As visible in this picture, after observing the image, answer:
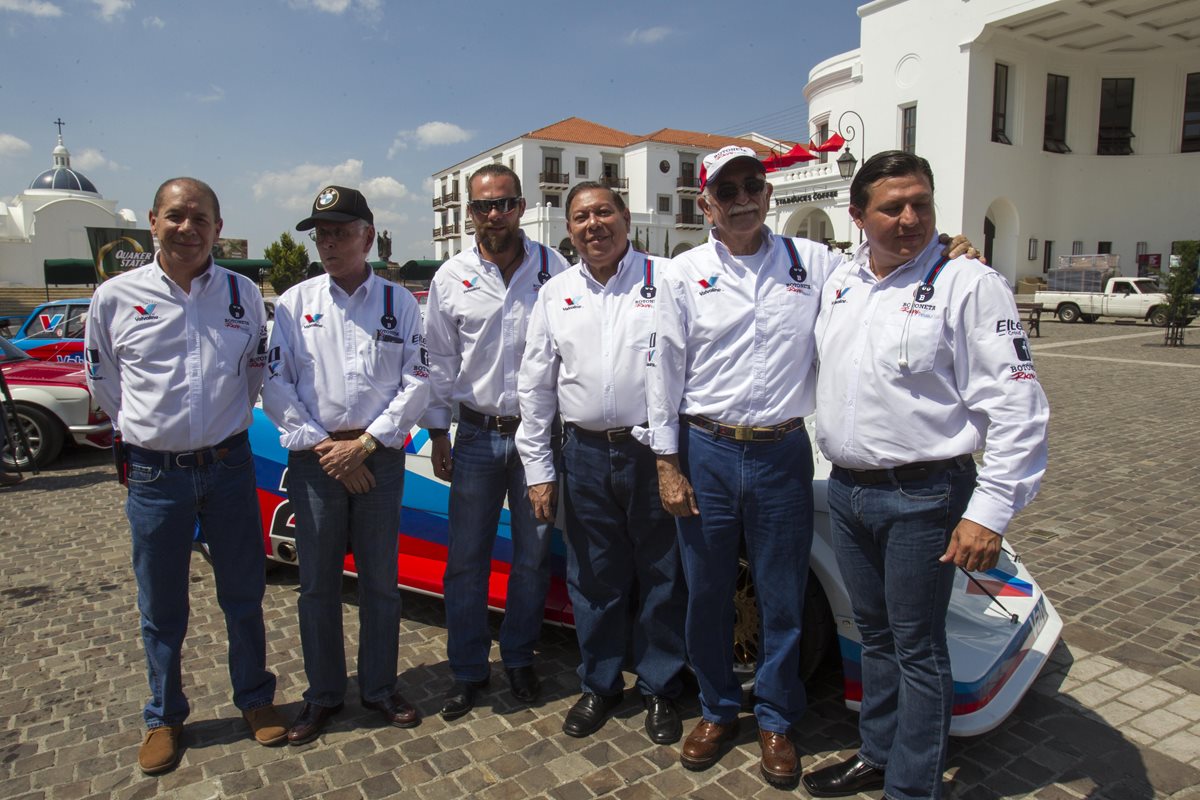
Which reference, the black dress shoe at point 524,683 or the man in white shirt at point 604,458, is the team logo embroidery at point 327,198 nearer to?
the man in white shirt at point 604,458

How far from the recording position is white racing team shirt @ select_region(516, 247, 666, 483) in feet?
9.69

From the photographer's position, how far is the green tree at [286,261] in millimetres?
44912

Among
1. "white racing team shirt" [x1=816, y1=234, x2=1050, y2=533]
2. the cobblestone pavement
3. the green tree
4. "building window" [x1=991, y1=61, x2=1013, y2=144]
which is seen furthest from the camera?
the green tree

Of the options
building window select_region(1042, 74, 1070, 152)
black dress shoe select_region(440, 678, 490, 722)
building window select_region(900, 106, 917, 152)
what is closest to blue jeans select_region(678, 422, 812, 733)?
black dress shoe select_region(440, 678, 490, 722)

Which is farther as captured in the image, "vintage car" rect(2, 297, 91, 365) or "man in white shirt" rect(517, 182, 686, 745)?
"vintage car" rect(2, 297, 91, 365)

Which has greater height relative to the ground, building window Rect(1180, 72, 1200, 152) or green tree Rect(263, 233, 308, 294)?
building window Rect(1180, 72, 1200, 152)

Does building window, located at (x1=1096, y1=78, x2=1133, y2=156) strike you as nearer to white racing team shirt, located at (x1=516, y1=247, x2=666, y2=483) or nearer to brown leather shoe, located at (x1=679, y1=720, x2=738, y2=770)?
white racing team shirt, located at (x1=516, y1=247, x2=666, y2=483)

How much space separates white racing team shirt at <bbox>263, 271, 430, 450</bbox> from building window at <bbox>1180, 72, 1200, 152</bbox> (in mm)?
43866

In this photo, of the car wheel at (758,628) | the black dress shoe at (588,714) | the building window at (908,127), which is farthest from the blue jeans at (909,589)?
the building window at (908,127)

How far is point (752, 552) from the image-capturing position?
2.81m

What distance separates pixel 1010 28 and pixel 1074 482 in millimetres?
33176

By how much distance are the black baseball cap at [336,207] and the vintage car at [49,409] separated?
20.7ft

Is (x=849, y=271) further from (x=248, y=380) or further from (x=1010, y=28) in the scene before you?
(x=1010, y=28)

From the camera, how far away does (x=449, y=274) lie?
3.33 metres
